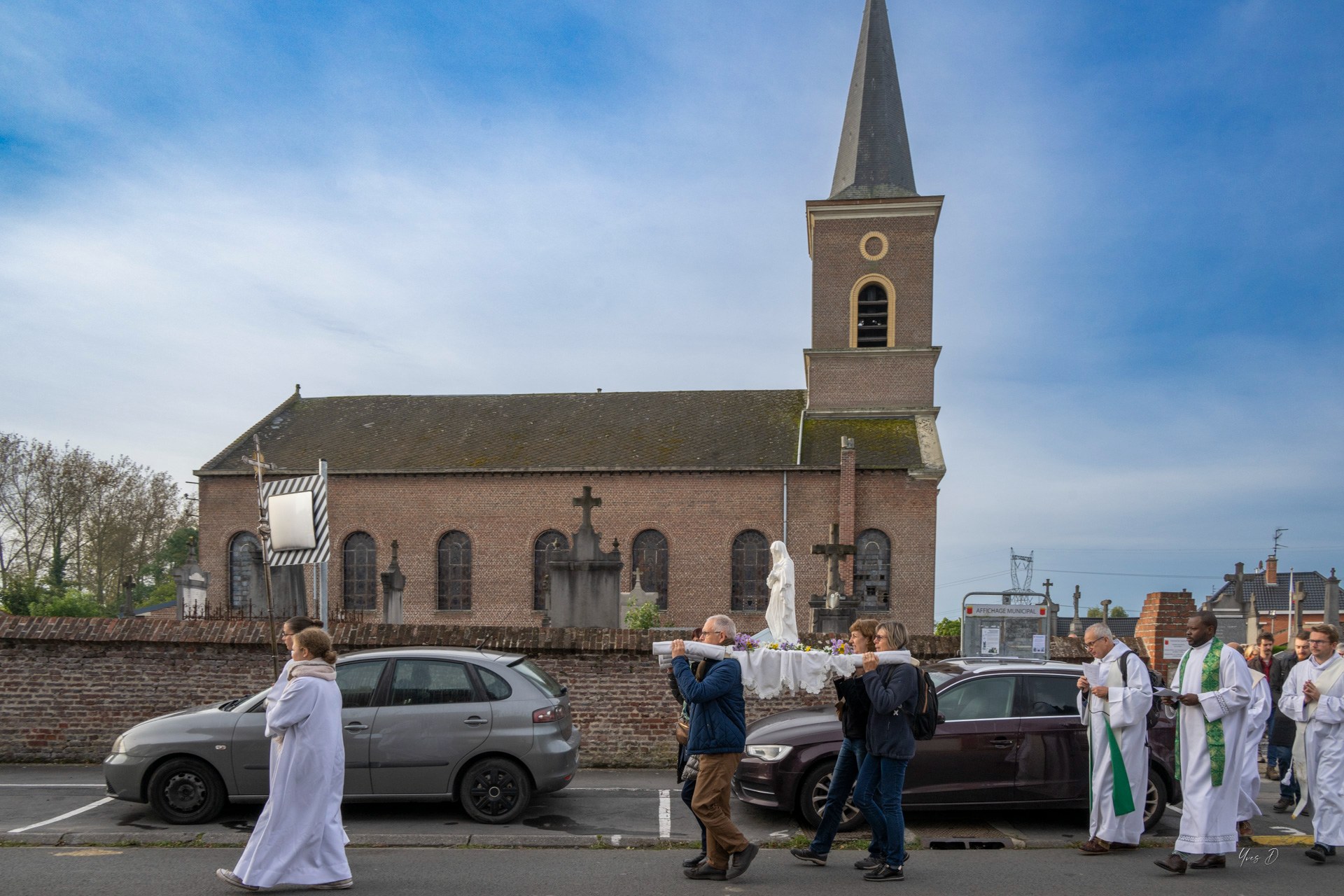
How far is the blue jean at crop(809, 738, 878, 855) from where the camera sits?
6.56 meters

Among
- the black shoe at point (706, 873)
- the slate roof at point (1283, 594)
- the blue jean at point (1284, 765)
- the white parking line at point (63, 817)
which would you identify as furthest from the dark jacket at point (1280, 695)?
the slate roof at point (1283, 594)

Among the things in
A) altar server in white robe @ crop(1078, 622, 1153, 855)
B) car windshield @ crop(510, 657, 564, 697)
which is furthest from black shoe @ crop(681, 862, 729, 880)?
altar server in white robe @ crop(1078, 622, 1153, 855)

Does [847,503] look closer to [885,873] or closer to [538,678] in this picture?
[538,678]

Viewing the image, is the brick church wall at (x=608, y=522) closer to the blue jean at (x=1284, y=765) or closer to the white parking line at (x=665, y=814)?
the blue jean at (x=1284, y=765)

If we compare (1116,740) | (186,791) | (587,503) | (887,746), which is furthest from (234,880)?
(587,503)

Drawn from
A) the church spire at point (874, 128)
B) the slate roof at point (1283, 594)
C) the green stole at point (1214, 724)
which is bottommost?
the slate roof at point (1283, 594)

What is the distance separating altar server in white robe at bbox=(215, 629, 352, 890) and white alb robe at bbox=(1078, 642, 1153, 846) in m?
5.32

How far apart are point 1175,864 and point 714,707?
138 inches

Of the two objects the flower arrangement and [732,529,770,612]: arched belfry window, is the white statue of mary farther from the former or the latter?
[732,529,770,612]: arched belfry window

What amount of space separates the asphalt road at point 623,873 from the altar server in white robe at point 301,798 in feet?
0.67

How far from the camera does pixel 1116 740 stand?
7219 millimetres

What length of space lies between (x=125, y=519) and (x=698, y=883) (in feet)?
140

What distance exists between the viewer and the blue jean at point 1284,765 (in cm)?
945

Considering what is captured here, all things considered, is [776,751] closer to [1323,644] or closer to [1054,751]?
[1054,751]
